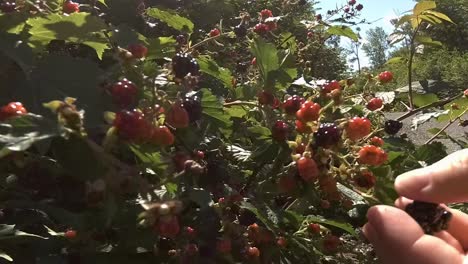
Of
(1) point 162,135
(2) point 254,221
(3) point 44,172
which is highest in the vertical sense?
(1) point 162,135

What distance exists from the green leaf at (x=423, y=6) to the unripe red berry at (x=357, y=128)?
0.68m

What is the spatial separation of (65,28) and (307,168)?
324mm

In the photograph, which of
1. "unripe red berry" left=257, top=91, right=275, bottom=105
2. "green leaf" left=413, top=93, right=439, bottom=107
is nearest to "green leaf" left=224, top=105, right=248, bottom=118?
"unripe red berry" left=257, top=91, right=275, bottom=105

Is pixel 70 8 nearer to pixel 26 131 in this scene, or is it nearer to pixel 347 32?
pixel 26 131

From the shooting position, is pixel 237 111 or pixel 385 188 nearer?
pixel 385 188

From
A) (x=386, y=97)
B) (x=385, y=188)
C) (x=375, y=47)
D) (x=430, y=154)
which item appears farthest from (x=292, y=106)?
(x=375, y=47)

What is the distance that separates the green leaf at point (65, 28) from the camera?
0.73 meters

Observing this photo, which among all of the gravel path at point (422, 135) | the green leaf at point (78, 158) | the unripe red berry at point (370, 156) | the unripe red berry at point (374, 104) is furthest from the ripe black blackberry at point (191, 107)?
the gravel path at point (422, 135)

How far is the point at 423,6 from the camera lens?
4.43 feet

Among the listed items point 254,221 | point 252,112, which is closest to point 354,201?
point 254,221

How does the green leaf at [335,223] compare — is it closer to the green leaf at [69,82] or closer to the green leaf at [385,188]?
the green leaf at [385,188]

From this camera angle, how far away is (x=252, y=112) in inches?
41.3

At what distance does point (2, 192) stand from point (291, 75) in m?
0.47

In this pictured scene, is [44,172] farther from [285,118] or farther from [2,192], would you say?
[285,118]
